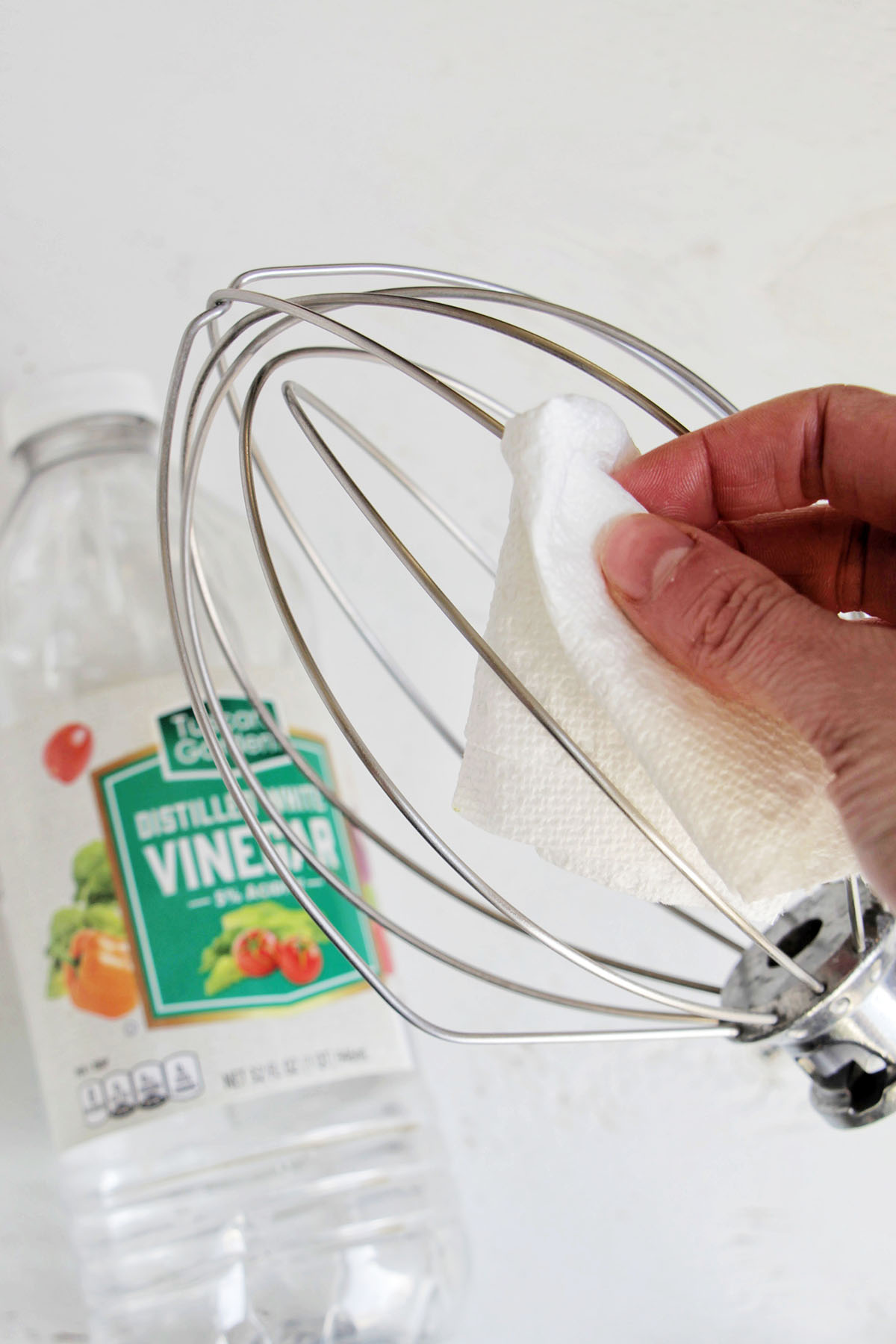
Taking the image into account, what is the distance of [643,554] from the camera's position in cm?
26

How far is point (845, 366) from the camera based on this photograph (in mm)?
521

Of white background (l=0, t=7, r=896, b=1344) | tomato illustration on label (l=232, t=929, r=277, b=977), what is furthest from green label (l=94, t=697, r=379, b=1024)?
white background (l=0, t=7, r=896, b=1344)

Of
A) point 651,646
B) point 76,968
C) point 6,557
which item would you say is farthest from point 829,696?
point 6,557

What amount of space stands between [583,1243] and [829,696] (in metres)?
0.36

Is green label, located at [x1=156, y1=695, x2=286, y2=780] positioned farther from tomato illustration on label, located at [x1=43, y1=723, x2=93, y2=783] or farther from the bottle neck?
the bottle neck

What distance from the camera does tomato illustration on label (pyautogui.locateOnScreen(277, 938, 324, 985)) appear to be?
403 millimetres

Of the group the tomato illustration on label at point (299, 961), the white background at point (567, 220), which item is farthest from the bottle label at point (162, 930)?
the white background at point (567, 220)

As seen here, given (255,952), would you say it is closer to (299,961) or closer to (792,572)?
(299,961)

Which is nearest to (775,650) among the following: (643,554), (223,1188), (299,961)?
(643,554)

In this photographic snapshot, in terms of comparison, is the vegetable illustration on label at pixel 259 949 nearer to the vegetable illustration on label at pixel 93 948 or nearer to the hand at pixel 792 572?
the vegetable illustration on label at pixel 93 948

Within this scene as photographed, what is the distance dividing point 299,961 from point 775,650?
23 cm

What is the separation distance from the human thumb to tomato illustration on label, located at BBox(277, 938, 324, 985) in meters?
0.20

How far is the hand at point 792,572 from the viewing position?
0.77ft

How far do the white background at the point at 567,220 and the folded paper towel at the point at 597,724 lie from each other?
249 mm
